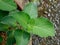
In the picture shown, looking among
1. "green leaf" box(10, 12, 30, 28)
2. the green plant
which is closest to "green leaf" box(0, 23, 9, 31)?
the green plant

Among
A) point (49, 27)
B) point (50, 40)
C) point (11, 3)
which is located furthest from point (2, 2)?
point (50, 40)

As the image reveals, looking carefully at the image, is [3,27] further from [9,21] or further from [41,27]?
[41,27]

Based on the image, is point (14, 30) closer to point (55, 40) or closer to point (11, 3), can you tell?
point (11, 3)

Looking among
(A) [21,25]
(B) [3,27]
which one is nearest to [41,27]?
(A) [21,25]

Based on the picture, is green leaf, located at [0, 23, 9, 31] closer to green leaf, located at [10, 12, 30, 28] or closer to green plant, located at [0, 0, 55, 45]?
green plant, located at [0, 0, 55, 45]

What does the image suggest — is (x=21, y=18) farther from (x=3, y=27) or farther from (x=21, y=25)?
(x=3, y=27)

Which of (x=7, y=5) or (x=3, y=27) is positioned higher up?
(x=7, y=5)
